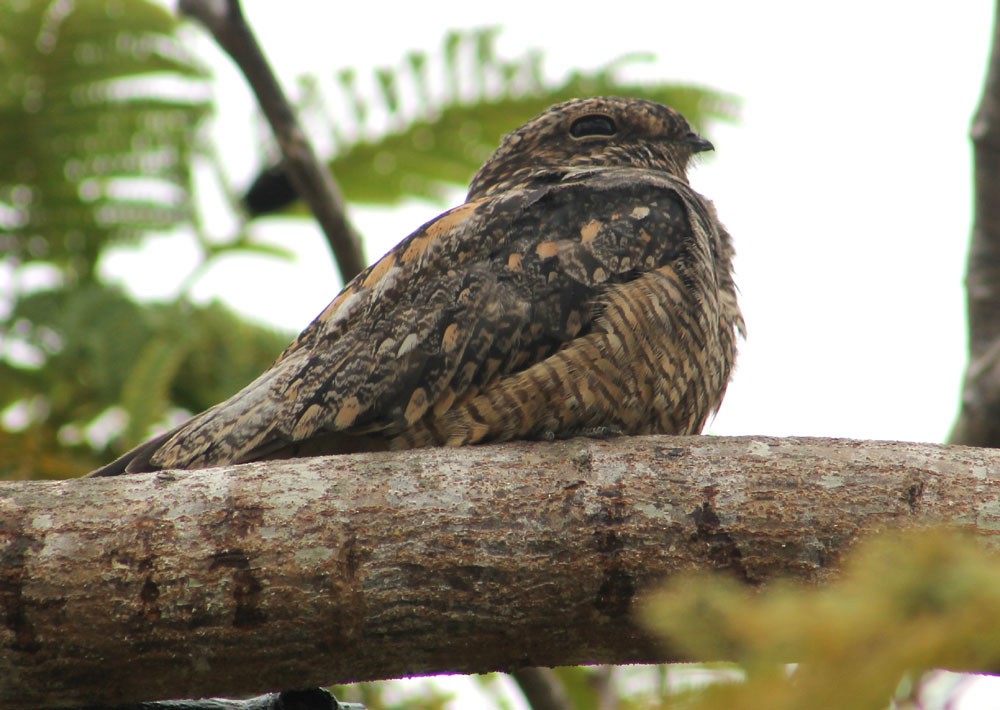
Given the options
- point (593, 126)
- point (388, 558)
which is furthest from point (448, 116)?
point (388, 558)

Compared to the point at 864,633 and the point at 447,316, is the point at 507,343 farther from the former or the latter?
the point at 864,633

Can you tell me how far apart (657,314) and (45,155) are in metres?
3.35

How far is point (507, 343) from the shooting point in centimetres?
323

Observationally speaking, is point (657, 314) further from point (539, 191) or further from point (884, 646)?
point (884, 646)

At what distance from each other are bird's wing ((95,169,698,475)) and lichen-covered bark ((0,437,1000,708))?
49 centimetres

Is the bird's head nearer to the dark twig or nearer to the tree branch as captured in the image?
the dark twig

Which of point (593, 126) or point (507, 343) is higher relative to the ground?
point (593, 126)

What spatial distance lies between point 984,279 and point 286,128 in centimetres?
283

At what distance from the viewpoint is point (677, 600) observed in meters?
1.03

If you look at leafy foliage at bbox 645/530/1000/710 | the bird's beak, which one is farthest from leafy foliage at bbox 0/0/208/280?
leafy foliage at bbox 645/530/1000/710

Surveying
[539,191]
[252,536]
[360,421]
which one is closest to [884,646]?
[252,536]

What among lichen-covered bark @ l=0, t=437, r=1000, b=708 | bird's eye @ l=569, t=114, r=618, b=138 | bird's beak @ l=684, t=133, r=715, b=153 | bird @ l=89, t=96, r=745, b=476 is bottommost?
lichen-covered bark @ l=0, t=437, r=1000, b=708

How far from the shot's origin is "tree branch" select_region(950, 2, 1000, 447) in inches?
173

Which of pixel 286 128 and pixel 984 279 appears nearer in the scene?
pixel 286 128
